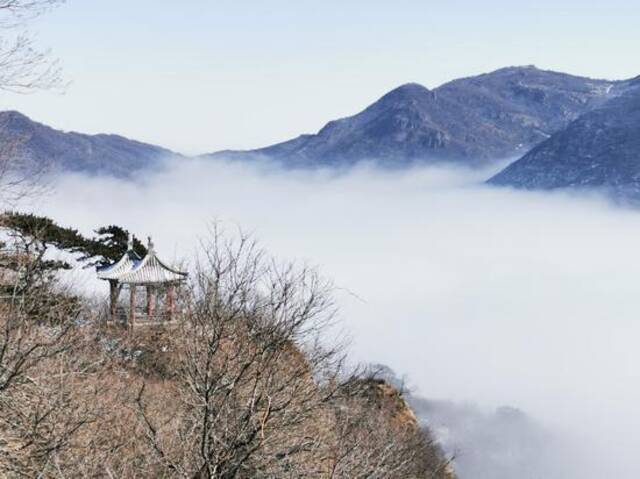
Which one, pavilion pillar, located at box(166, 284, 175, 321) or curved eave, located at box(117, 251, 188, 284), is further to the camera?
curved eave, located at box(117, 251, 188, 284)

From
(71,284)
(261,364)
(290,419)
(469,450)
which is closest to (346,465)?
(290,419)

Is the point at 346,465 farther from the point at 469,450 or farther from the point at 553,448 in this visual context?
the point at 553,448

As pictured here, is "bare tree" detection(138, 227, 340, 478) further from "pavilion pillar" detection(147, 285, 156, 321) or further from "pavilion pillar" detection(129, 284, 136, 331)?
"pavilion pillar" detection(147, 285, 156, 321)

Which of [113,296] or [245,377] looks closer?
[245,377]

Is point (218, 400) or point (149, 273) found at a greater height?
point (218, 400)

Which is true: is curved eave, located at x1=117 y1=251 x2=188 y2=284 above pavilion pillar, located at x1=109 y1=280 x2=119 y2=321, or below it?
above

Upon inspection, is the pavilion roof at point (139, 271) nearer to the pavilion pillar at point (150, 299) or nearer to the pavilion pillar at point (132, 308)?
the pavilion pillar at point (132, 308)

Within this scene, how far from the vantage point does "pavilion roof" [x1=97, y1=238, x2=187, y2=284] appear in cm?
3272

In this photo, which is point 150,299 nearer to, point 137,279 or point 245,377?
point 137,279

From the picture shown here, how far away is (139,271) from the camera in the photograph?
3319cm

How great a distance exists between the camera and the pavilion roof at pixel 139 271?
107 ft

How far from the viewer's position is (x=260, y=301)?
1255 centimetres

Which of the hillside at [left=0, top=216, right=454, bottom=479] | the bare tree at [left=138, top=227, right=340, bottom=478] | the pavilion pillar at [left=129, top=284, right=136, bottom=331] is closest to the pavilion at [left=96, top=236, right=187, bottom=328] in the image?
the pavilion pillar at [left=129, top=284, right=136, bottom=331]

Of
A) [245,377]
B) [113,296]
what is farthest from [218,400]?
[113,296]
